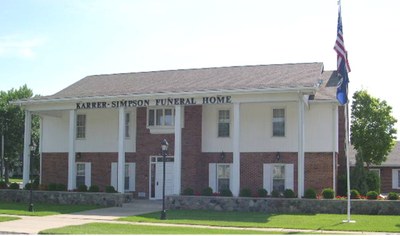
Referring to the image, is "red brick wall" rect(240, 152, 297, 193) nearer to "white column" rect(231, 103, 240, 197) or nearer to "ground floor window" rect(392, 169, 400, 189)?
"white column" rect(231, 103, 240, 197)

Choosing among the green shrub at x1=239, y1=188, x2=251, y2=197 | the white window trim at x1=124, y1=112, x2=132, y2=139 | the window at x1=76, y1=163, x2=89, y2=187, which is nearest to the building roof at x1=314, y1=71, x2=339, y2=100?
the green shrub at x1=239, y1=188, x2=251, y2=197

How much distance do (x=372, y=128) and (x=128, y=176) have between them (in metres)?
19.2

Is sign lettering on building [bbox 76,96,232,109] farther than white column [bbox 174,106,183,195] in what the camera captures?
No

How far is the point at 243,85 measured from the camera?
27641mm

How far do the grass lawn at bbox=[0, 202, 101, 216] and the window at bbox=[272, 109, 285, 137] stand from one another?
10.0 metres

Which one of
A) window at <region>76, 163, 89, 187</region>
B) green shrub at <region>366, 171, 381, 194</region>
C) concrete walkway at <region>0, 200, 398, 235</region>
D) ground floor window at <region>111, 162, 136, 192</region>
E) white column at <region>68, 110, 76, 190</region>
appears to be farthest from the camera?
window at <region>76, 163, 89, 187</region>

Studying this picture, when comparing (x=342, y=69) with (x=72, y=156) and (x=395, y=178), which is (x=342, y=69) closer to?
(x=72, y=156)

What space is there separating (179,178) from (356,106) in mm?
19246

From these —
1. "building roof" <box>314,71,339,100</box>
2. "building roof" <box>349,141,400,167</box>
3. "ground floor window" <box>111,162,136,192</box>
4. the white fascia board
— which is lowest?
"ground floor window" <box>111,162,136,192</box>

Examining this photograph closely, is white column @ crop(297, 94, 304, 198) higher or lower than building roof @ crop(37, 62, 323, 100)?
lower

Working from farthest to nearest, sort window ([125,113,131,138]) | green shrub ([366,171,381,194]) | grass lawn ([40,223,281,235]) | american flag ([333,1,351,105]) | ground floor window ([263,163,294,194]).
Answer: green shrub ([366,171,381,194]), window ([125,113,131,138]), ground floor window ([263,163,294,194]), american flag ([333,1,351,105]), grass lawn ([40,223,281,235])

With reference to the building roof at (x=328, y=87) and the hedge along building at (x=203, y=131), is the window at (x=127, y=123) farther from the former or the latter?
the building roof at (x=328, y=87)

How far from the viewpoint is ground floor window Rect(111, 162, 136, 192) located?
103 feet

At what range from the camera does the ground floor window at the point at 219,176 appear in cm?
2978
